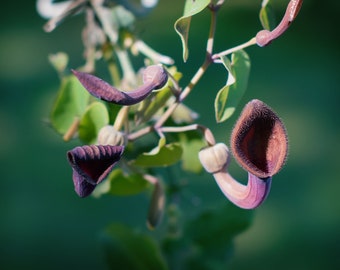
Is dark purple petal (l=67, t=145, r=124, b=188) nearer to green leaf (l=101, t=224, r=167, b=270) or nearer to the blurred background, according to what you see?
green leaf (l=101, t=224, r=167, b=270)

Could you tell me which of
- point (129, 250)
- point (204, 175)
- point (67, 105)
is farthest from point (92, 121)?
point (204, 175)

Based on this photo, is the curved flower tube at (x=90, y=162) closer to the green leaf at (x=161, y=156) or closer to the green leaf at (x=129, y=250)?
the green leaf at (x=161, y=156)

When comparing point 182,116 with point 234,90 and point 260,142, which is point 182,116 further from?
point 260,142

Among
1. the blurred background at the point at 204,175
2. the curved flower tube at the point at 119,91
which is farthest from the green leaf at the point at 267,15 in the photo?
the blurred background at the point at 204,175

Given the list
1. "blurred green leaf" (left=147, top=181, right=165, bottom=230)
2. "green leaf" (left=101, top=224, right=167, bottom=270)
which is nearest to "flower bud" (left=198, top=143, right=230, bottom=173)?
"blurred green leaf" (left=147, top=181, right=165, bottom=230)

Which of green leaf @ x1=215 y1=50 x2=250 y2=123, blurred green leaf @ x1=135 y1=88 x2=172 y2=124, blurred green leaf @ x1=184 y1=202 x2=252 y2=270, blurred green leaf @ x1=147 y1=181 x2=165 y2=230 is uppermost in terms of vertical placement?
blurred green leaf @ x1=135 y1=88 x2=172 y2=124
